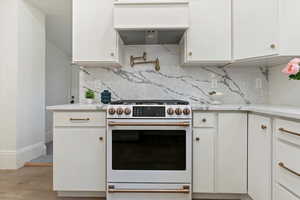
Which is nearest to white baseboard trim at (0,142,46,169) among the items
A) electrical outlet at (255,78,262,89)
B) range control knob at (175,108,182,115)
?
range control knob at (175,108,182,115)

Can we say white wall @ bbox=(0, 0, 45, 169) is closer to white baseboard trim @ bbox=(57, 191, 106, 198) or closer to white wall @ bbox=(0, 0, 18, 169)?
white wall @ bbox=(0, 0, 18, 169)

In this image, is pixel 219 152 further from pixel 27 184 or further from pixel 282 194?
pixel 27 184

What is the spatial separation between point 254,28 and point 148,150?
150 centimetres

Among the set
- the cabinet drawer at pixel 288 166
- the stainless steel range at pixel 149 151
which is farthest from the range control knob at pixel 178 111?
the cabinet drawer at pixel 288 166

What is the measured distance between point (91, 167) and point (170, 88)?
126 centimetres

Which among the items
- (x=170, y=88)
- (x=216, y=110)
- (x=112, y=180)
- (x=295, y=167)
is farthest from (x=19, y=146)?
(x=295, y=167)

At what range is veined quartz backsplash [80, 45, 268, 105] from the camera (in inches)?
105

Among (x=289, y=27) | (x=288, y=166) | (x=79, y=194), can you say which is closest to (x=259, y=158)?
(x=288, y=166)

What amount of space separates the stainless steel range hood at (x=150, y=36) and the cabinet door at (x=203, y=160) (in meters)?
1.05

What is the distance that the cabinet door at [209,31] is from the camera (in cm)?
232

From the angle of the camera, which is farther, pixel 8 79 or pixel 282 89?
pixel 8 79

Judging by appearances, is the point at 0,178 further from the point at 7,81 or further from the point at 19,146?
the point at 7,81

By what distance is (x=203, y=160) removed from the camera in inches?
81.0

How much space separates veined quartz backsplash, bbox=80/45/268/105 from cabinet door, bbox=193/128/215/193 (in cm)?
68
